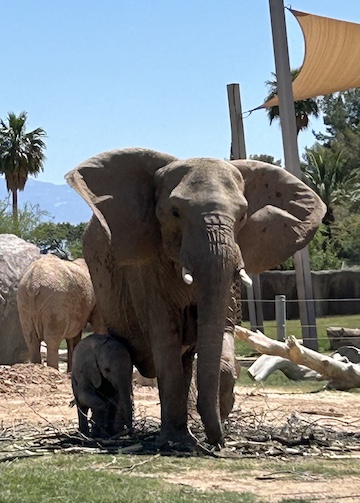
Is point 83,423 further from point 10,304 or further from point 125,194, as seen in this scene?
point 10,304

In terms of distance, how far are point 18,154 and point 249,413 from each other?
42845mm

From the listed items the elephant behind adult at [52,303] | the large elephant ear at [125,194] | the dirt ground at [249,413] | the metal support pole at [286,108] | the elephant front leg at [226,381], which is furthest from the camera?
the metal support pole at [286,108]

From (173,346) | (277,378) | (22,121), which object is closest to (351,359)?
(277,378)

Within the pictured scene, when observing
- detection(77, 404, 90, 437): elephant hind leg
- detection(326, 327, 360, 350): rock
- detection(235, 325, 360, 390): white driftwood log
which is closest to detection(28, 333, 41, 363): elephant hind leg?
detection(235, 325, 360, 390): white driftwood log

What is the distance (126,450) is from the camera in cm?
726

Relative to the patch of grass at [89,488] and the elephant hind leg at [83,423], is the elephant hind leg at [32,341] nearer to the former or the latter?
the elephant hind leg at [83,423]

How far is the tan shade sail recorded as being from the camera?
2094 cm

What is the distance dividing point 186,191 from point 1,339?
11834 mm

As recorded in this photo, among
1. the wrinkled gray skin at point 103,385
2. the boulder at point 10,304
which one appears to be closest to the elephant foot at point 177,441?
the wrinkled gray skin at point 103,385

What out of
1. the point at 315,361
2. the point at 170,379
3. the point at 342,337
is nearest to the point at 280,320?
the point at 342,337

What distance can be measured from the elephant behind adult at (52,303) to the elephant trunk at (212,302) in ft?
30.4

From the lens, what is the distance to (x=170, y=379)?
7.64 metres

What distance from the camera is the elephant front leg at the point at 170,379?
7.60 metres

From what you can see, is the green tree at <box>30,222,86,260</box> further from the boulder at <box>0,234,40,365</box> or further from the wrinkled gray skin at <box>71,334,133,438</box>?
the wrinkled gray skin at <box>71,334,133,438</box>
